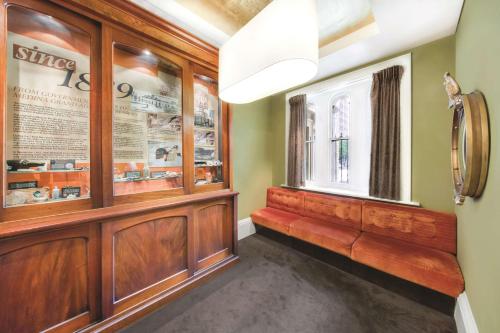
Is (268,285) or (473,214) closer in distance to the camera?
(473,214)

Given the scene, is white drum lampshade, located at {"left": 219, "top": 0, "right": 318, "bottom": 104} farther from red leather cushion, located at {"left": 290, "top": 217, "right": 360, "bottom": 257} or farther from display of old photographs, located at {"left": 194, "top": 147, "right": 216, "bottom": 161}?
red leather cushion, located at {"left": 290, "top": 217, "right": 360, "bottom": 257}

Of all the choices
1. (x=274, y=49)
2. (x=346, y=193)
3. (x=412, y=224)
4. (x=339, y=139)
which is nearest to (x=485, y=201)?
(x=412, y=224)

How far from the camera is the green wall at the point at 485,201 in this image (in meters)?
0.96

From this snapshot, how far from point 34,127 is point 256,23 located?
169cm

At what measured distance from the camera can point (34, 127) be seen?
4.11ft

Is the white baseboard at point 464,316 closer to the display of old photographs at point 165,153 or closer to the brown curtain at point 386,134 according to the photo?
the brown curtain at point 386,134

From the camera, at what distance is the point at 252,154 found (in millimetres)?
3340

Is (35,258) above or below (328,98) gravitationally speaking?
below

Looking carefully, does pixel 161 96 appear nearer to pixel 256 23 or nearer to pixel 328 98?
pixel 256 23

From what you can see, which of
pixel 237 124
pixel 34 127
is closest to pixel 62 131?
pixel 34 127

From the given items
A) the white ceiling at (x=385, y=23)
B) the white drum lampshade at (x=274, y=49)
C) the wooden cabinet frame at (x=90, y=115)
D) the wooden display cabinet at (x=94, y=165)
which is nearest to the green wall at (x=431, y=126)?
the white ceiling at (x=385, y=23)

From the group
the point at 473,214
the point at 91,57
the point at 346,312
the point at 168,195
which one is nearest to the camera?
the point at 473,214

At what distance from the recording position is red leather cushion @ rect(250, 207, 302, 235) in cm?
272

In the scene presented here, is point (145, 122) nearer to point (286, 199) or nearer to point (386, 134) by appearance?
point (286, 199)
